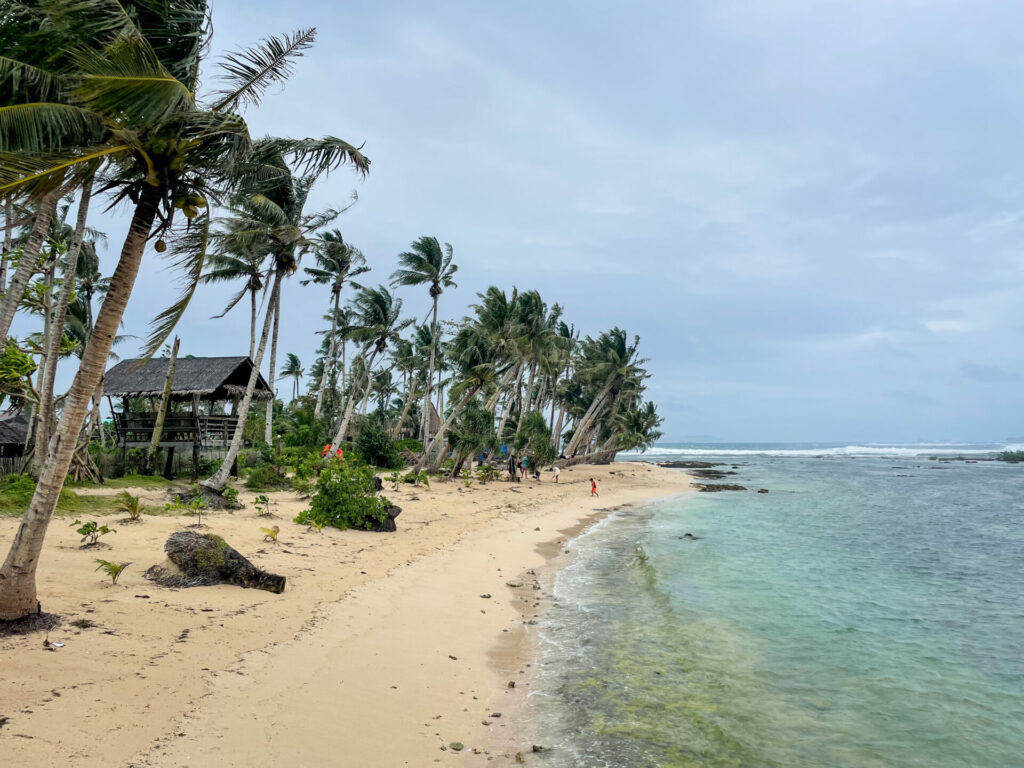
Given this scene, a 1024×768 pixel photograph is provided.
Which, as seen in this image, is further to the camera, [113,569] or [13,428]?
[13,428]

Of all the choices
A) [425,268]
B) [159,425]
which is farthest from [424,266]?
[159,425]

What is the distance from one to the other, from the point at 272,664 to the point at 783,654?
6.68 meters

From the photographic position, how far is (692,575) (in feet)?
41.5

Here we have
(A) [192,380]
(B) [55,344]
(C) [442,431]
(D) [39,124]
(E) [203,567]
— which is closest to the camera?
(D) [39,124]

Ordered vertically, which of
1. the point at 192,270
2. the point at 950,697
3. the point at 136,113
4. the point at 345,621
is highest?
the point at 136,113

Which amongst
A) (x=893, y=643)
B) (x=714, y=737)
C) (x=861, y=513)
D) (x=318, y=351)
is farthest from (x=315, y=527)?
(x=318, y=351)

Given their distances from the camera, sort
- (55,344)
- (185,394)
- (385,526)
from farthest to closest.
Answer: (185,394)
(385,526)
(55,344)

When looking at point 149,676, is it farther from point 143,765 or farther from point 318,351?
point 318,351

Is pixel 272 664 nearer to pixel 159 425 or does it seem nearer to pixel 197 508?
pixel 197 508

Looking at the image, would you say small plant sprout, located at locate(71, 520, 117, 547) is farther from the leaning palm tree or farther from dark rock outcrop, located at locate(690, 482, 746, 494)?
dark rock outcrop, located at locate(690, 482, 746, 494)

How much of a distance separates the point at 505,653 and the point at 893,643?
6124 mm

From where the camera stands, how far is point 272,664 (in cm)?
568

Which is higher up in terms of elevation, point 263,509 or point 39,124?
point 39,124

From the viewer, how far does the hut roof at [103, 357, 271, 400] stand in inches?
850
